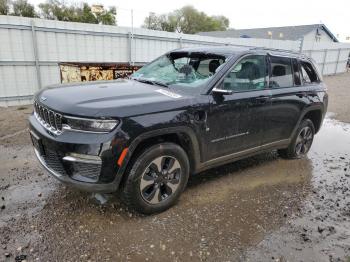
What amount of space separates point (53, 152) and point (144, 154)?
0.91 metres

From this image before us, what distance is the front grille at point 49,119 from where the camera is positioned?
9.71 feet

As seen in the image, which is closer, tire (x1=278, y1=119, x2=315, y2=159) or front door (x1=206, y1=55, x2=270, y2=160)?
front door (x1=206, y1=55, x2=270, y2=160)

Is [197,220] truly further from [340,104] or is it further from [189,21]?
[189,21]

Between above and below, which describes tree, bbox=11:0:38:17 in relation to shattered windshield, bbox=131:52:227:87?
above

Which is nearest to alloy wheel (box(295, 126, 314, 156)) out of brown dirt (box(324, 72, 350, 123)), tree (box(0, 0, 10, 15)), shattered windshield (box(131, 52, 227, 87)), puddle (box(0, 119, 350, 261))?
puddle (box(0, 119, 350, 261))

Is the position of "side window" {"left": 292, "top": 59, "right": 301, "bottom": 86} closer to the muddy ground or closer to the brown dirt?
the muddy ground

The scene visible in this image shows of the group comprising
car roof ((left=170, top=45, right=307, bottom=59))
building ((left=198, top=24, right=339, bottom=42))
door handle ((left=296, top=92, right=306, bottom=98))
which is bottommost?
door handle ((left=296, top=92, right=306, bottom=98))

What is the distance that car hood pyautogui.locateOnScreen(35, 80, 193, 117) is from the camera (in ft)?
9.35

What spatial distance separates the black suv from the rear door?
0.05ft

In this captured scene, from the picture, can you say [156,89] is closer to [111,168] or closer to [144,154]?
[144,154]

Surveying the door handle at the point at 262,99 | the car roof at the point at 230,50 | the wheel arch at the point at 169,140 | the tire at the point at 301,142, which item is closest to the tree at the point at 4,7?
the car roof at the point at 230,50

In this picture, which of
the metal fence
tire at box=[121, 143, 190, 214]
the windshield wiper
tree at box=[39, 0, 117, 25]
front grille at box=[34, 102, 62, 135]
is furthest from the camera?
tree at box=[39, 0, 117, 25]

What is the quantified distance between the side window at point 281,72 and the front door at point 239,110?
193mm

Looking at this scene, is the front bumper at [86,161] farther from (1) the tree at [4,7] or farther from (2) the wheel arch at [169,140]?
(1) the tree at [4,7]
